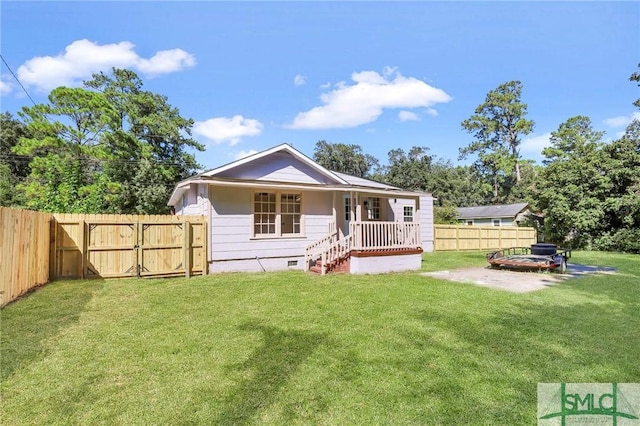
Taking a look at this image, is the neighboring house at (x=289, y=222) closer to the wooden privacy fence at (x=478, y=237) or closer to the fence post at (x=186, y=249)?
the fence post at (x=186, y=249)

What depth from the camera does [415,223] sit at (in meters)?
11.4

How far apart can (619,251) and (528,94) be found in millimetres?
24399

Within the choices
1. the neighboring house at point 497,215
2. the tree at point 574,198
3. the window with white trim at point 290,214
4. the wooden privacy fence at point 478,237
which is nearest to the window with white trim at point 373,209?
the window with white trim at point 290,214

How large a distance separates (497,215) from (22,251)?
34.3 m

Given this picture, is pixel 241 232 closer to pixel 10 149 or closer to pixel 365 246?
pixel 365 246

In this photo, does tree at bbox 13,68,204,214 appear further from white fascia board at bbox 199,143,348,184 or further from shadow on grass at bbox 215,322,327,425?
shadow on grass at bbox 215,322,327,425

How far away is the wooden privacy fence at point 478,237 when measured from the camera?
64.2 ft

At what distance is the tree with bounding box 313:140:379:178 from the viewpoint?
48.4 metres

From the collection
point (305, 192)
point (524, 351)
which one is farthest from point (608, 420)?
point (305, 192)

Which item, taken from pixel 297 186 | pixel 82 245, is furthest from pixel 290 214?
pixel 82 245

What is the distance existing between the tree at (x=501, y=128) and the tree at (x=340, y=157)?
582 inches

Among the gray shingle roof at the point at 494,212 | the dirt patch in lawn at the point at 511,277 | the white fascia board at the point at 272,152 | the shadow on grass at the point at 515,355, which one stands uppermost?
the white fascia board at the point at 272,152

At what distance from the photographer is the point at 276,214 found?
Result: 36.9 feet

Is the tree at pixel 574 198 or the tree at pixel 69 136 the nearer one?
the tree at pixel 574 198
